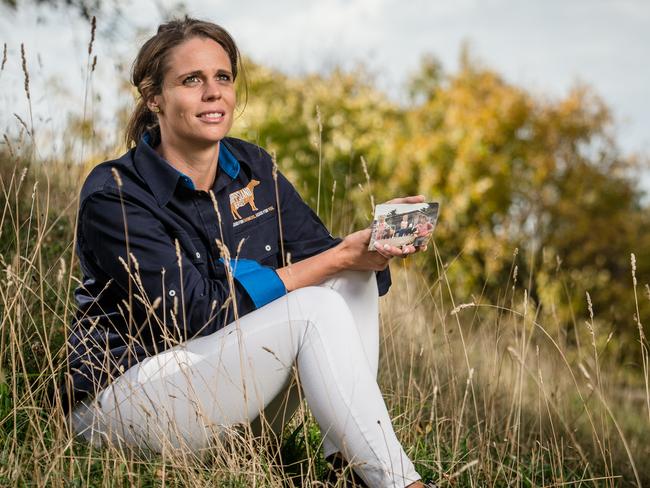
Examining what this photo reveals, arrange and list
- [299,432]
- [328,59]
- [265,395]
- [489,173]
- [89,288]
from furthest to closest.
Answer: [328,59]
[489,173]
[299,432]
[89,288]
[265,395]

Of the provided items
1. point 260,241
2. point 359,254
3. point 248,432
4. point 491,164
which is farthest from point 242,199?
point 491,164

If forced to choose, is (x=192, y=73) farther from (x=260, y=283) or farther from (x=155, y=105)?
(x=260, y=283)

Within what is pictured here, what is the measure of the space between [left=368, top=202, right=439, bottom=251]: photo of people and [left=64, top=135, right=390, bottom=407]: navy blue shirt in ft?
0.99

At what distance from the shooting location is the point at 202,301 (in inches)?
96.2

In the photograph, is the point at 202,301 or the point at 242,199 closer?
the point at 202,301

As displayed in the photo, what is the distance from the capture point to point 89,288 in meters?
2.65

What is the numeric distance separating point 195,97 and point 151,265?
0.58m

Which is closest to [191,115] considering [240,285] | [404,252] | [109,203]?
[109,203]

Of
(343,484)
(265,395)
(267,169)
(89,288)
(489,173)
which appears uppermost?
(267,169)

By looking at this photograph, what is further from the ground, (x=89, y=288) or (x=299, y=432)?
(x=89, y=288)

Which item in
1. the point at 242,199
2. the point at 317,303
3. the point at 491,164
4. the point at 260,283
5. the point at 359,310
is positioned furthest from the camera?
the point at 491,164

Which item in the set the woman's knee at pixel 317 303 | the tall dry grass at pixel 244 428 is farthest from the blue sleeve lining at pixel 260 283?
the tall dry grass at pixel 244 428

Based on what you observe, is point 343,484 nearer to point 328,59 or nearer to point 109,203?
point 109,203

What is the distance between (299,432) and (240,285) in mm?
639
